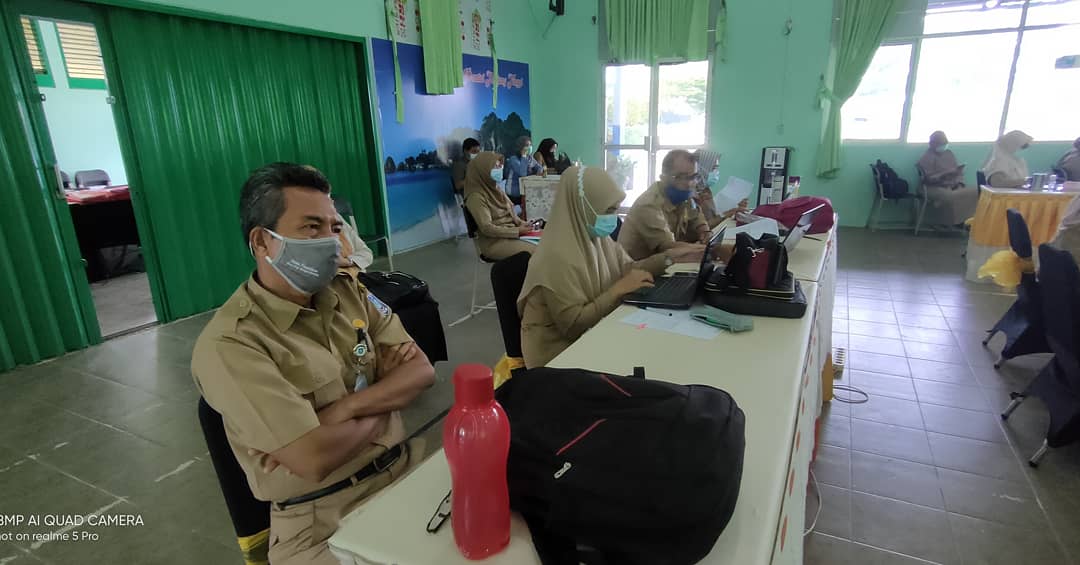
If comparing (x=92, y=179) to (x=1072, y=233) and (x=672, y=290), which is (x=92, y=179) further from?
Answer: (x=1072, y=233)

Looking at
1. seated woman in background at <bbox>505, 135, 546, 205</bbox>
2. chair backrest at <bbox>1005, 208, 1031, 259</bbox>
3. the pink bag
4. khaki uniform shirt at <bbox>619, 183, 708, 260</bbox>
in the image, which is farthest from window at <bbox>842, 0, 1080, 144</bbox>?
khaki uniform shirt at <bbox>619, 183, 708, 260</bbox>

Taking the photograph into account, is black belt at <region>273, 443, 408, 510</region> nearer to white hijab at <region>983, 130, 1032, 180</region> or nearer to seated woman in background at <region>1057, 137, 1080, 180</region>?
white hijab at <region>983, 130, 1032, 180</region>

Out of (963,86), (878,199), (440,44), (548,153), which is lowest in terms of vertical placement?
(878,199)

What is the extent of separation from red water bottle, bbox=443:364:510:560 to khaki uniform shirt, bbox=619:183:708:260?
2.27 m

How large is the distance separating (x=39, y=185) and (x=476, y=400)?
396 cm

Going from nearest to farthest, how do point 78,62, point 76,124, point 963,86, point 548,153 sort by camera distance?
point 78,62 < point 76,124 < point 963,86 < point 548,153

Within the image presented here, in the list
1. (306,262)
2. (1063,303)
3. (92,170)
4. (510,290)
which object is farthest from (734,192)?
(92,170)

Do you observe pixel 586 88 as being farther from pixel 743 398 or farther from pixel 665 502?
pixel 665 502

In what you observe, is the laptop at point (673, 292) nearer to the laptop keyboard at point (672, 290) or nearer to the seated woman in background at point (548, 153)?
the laptop keyboard at point (672, 290)

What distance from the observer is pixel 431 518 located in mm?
880

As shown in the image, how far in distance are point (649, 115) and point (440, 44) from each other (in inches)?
135

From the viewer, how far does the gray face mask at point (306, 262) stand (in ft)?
3.95

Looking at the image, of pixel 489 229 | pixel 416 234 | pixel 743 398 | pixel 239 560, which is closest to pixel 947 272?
pixel 489 229

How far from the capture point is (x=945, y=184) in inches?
256
